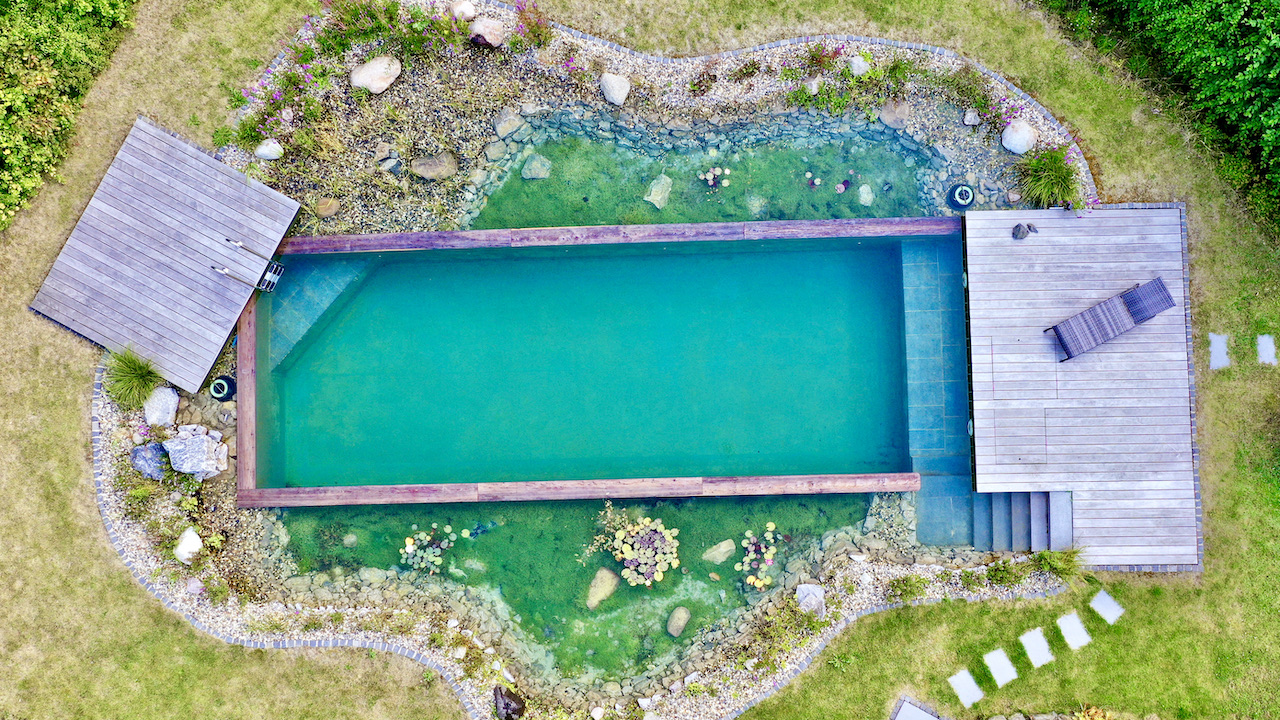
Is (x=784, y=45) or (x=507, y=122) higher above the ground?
(x=784, y=45)

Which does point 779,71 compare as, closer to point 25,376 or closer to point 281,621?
point 281,621

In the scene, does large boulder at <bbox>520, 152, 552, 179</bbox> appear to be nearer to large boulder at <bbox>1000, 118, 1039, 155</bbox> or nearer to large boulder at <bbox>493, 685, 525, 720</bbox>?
large boulder at <bbox>1000, 118, 1039, 155</bbox>

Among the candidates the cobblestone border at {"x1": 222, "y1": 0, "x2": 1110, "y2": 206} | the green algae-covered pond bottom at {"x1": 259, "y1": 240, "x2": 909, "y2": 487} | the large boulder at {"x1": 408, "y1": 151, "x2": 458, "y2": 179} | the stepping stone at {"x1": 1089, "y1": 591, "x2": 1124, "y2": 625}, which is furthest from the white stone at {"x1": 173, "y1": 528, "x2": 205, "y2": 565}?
the stepping stone at {"x1": 1089, "y1": 591, "x2": 1124, "y2": 625}

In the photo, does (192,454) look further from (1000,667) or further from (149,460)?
(1000,667)

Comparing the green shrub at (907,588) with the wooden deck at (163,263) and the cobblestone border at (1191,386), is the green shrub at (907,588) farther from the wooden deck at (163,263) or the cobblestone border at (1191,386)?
the wooden deck at (163,263)

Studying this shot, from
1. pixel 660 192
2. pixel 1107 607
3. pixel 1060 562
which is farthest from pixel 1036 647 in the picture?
pixel 660 192

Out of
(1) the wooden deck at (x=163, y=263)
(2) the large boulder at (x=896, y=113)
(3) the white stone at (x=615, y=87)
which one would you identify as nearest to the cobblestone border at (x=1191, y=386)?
(2) the large boulder at (x=896, y=113)
